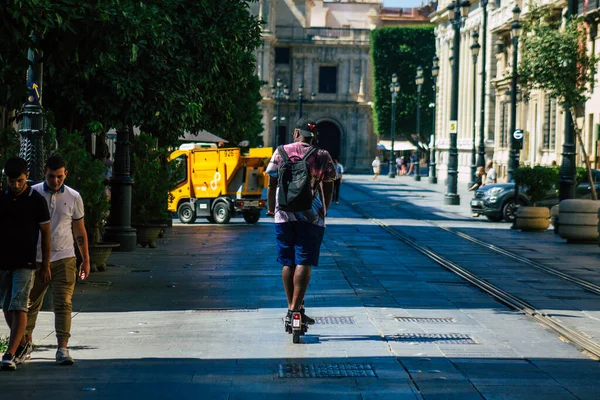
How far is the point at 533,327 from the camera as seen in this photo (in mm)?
11977

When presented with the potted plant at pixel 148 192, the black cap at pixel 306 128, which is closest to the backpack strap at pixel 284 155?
the black cap at pixel 306 128

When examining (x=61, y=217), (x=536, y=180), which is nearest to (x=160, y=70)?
(x=61, y=217)

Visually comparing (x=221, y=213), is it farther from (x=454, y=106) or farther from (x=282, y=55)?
(x=282, y=55)

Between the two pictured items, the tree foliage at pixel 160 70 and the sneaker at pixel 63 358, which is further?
the tree foliage at pixel 160 70

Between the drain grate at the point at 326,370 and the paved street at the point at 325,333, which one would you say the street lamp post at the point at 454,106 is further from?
the drain grate at the point at 326,370

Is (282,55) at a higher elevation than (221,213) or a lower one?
higher

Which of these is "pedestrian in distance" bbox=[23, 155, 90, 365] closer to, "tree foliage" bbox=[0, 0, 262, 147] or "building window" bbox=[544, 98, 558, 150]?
"tree foliage" bbox=[0, 0, 262, 147]

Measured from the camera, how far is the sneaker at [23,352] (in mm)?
9438

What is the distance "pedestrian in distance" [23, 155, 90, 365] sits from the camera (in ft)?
31.5

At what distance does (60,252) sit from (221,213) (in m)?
22.5

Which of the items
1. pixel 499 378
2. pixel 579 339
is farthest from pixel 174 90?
pixel 499 378

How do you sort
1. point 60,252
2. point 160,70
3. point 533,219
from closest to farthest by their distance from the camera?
point 60,252
point 160,70
point 533,219

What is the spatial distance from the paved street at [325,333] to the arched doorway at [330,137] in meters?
91.7

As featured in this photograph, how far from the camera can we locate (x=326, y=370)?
364 inches
